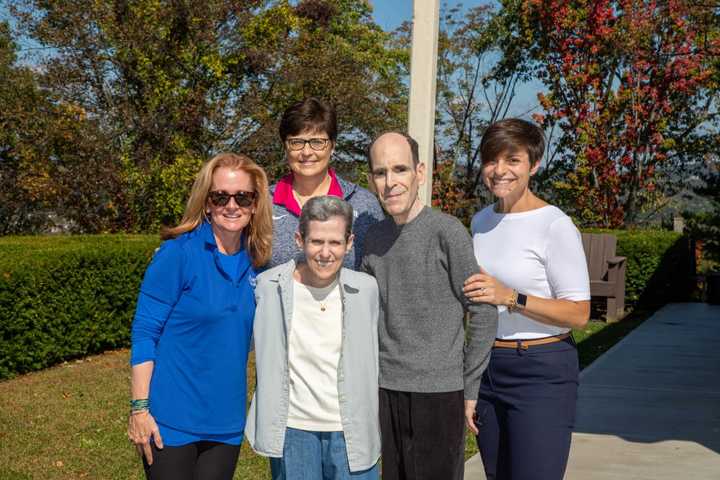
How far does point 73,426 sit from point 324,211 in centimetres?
470

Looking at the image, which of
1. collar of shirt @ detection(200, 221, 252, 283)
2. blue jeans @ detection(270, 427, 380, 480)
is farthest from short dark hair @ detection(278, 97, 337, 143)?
blue jeans @ detection(270, 427, 380, 480)

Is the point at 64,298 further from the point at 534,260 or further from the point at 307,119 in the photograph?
the point at 534,260

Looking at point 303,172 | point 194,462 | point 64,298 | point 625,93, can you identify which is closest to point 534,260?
point 303,172

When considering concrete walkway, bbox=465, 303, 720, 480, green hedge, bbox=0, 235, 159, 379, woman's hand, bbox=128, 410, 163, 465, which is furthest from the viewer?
green hedge, bbox=0, 235, 159, 379

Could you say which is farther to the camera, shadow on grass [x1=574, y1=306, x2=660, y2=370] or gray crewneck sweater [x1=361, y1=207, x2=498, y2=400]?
shadow on grass [x1=574, y1=306, x2=660, y2=370]

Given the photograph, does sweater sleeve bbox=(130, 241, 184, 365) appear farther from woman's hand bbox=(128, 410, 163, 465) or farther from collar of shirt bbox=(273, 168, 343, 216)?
collar of shirt bbox=(273, 168, 343, 216)

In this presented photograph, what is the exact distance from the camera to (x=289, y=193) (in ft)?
11.6

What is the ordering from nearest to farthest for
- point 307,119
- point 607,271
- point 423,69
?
point 307,119 < point 423,69 < point 607,271

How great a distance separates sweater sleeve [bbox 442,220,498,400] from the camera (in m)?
2.95

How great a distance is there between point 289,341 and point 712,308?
1459 centimetres

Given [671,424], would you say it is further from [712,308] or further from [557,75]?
[557,75]

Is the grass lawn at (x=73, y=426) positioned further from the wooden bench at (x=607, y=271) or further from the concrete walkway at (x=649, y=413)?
the wooden bench at (x=607, y=271)

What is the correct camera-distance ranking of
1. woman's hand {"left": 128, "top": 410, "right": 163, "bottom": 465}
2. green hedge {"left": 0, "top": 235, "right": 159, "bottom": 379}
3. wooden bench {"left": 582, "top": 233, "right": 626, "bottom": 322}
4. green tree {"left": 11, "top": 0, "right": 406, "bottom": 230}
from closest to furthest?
woman's hand {"left": 128, "top": 410, "right": 163, "bottom": 465}
green hedge {"left": 0, "top": 235, "right": 159, "bottom": 379}
wooden bench {"left": 582, "top": 233, "right": 626, "bottom": 322}
green tree {"left": 11, "top": 0, "right": 406, "bottom": 230}

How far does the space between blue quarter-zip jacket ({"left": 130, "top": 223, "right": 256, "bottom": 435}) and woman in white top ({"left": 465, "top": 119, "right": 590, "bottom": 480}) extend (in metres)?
→ 0.83
